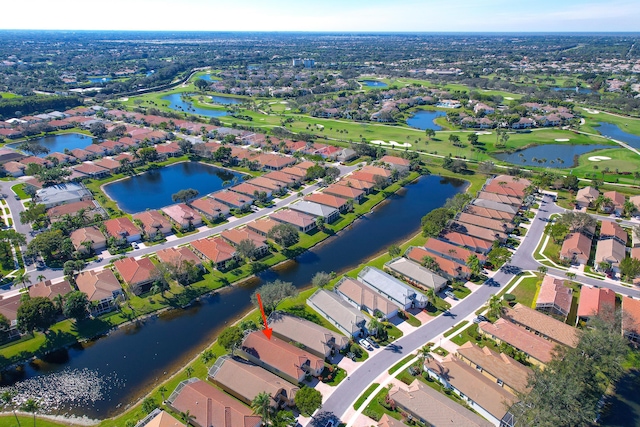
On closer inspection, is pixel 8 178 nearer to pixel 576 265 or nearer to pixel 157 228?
pixel 157 228

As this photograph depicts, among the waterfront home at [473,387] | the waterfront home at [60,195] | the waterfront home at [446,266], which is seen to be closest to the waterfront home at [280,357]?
the waterfront home at [473,387]

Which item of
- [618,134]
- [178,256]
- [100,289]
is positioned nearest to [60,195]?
[178,256]

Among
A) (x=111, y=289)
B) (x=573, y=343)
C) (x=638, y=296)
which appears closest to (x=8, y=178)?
(x=111, y=289)

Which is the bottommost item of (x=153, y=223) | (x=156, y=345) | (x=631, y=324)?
(x=156, y=345)

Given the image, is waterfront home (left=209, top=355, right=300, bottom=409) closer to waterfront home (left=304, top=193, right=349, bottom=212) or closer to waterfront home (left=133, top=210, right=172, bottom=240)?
waterfront home (left=133, top=210, right=172, bottom=240)

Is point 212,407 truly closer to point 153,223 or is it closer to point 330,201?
point 153,223

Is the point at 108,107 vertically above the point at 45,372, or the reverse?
the point at 108,107
